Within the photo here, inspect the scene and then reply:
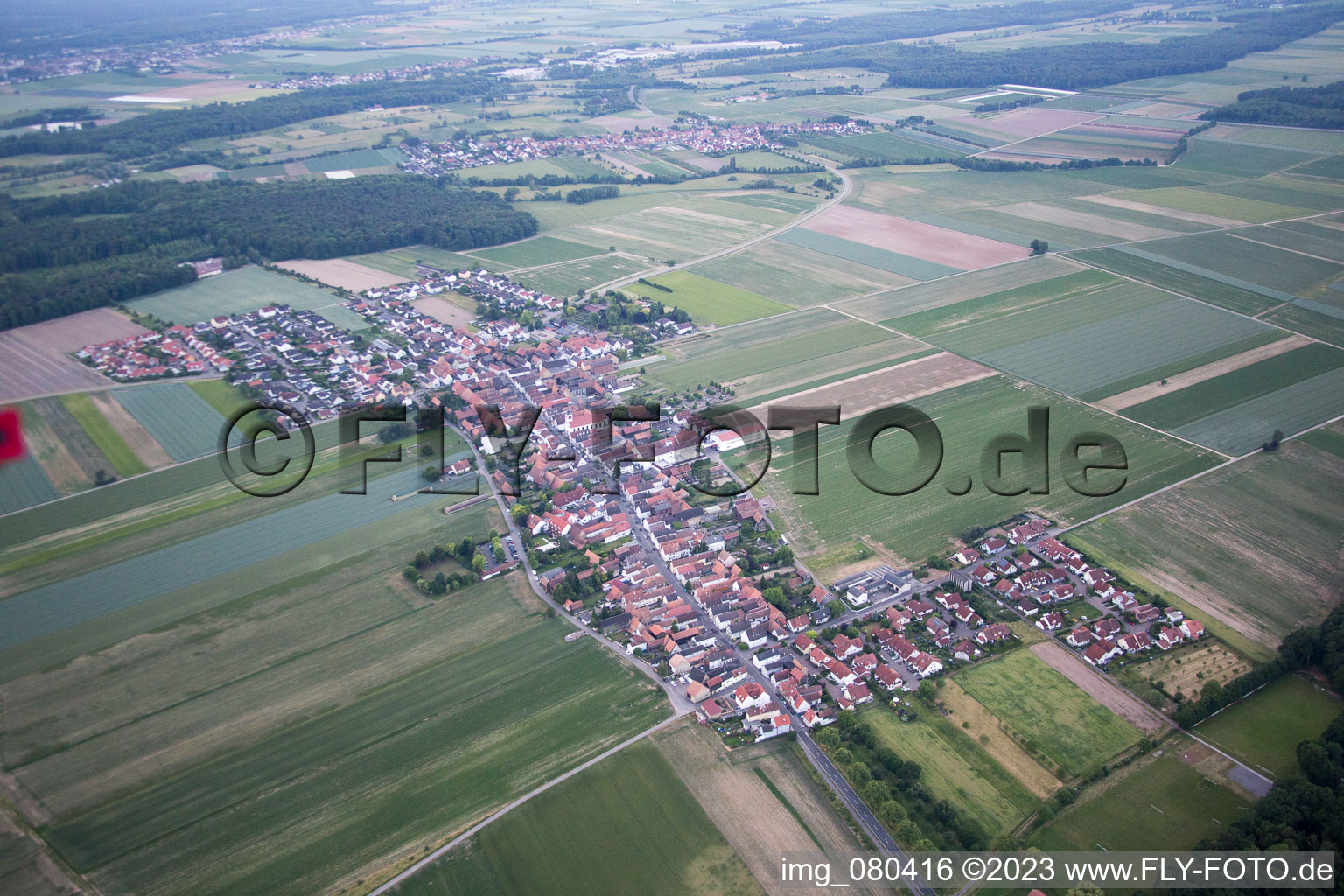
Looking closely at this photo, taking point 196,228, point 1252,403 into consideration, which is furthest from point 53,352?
point 1252,403

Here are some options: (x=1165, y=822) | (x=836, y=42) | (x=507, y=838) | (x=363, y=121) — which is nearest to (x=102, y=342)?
(x=507, y=838)

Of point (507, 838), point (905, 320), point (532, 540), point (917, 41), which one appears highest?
point (917, 41)

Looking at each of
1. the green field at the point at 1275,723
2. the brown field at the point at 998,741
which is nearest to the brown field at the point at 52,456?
the brown field at the point at 998,741

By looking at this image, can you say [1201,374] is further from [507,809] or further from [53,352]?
[53,352]

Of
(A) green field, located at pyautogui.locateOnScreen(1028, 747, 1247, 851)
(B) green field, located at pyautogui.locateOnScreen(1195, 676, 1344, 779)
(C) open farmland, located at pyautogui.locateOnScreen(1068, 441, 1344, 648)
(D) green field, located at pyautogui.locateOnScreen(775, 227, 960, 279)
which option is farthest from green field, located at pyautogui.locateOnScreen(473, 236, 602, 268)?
(A) green field, located at pyautogui.locateOnScreen(1028, 747, 1247, 851)

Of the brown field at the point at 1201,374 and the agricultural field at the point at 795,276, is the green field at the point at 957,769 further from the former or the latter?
the agricultural field at the point at 795,276

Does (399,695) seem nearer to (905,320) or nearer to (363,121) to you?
(905,320)
